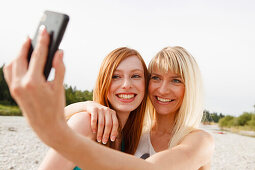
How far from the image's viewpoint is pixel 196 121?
389 cm

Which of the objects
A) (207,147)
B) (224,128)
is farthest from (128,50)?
(224,128)

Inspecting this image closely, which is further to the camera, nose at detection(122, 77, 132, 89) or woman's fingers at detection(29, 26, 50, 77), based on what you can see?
nose at detection(122, 77, 132, 89)

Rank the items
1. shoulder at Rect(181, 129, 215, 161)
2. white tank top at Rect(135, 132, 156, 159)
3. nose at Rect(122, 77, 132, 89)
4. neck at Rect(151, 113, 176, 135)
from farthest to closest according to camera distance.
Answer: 1. neck at Rect(151, 113, 176, 135)
2. white tank top at Rect(135, 132, 156, 159)
3. nose at Rect(122, 77, 132, 89)
4. shoulder at Rect(181, 129, 215, 161)

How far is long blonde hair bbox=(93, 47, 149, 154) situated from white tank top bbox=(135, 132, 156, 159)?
80mm

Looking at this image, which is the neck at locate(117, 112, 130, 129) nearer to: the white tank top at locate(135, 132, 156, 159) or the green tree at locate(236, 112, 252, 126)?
the white tank top at locate(135, 132, 156, 159)

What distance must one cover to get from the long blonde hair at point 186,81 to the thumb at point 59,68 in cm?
274

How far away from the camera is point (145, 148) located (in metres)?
3.82

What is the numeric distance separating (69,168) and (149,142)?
167 centimetres

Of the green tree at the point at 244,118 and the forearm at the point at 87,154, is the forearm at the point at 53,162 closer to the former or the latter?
the forearm at the point at 87,154

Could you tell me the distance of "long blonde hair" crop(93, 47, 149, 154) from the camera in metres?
3.49

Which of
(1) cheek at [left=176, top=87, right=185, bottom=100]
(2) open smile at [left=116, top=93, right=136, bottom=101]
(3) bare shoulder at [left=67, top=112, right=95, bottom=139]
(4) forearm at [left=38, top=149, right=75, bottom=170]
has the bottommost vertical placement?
(4) forearm at [left=38, top=149, right=75, bottom=170]

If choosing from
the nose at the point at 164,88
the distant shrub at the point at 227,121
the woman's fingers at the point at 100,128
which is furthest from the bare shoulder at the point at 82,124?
the distant shrub at the point at 227,121

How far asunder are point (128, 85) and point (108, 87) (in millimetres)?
285

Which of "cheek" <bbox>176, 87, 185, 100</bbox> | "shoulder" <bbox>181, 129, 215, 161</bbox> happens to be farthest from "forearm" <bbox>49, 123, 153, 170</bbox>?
"cheek" <bbox>176, 87, 185, 100</bbox>
